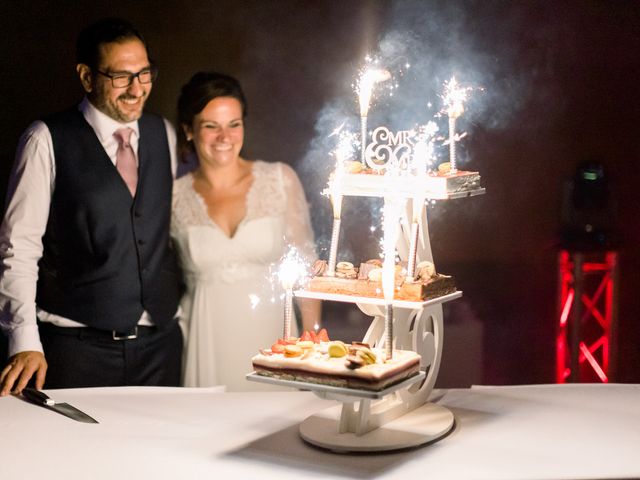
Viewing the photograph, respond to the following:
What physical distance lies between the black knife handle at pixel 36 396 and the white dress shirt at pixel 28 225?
0.51m

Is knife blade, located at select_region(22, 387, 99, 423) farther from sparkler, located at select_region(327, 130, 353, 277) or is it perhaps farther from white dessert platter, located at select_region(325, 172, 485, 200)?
white dessert platter, located at select_region(325, 172, 485, 200)

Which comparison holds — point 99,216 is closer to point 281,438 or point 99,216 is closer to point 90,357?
point 90,357

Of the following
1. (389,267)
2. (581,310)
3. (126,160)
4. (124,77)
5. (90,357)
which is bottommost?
(90,357)

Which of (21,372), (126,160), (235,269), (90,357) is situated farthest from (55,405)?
(235,269)

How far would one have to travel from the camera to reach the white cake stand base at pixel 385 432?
2259 mm

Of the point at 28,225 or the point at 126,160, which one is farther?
the point at 126,160

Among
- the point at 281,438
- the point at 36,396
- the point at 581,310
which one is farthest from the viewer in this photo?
the point at 581,310

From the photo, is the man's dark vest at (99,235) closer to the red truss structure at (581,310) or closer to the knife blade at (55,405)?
the knife blade at (55,405)

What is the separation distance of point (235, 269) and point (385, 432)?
6.39 feet

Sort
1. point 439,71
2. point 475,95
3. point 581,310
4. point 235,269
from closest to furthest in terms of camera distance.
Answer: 1. point 235,269
2. point 581,310
3. point 439,71
4. point 475,95

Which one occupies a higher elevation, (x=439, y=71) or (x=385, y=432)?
(x=439, y=71)

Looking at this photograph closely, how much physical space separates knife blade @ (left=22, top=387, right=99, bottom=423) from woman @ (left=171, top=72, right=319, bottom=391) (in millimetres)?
1512

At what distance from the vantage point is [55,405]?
258 centimetres

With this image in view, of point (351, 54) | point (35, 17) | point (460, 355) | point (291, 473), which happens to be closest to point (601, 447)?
point (291, 473)
